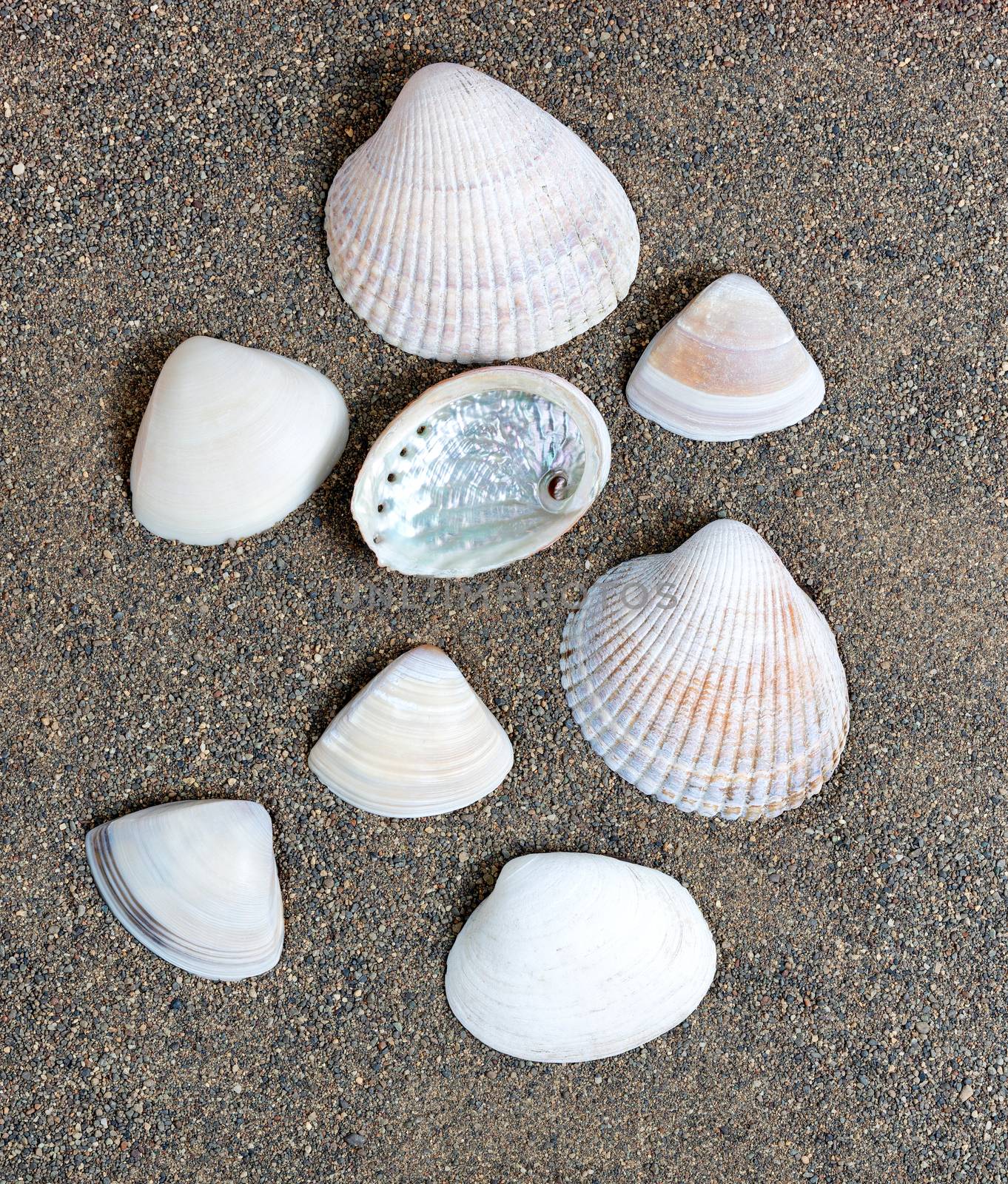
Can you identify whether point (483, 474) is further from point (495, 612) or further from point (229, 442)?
point (229, 442)

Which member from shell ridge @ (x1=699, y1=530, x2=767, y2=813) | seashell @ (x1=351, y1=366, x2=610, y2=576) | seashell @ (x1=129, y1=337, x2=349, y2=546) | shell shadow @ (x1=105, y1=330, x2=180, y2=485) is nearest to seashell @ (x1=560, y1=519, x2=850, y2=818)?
shell ridge @ (x1=699, y1=530, x2=767, y2=813)

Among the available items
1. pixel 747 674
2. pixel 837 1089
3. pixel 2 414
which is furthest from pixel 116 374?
pixel 837 1089

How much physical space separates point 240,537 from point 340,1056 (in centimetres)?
63

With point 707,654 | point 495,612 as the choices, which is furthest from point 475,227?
point 707,654

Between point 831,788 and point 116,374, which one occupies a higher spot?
point 116,374

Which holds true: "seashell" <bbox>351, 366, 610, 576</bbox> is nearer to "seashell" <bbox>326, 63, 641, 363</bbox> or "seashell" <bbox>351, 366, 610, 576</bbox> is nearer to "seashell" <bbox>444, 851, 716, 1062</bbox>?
"seashell" <bbox>326, 63, 641, 363</bbox>

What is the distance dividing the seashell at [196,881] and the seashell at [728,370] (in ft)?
2.22

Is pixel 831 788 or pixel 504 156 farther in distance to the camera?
pixel 831 788

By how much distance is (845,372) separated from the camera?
1.25 meters

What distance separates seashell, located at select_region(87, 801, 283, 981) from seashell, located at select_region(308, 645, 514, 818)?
113 millimetres

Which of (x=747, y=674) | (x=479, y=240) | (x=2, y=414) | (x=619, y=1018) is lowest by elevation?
(x=619, y=1018)

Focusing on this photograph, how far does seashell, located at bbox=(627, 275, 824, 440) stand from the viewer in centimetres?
117

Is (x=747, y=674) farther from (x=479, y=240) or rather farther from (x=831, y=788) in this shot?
(x=479, y=240)

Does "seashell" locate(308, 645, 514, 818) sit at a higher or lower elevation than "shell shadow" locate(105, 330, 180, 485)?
lower
